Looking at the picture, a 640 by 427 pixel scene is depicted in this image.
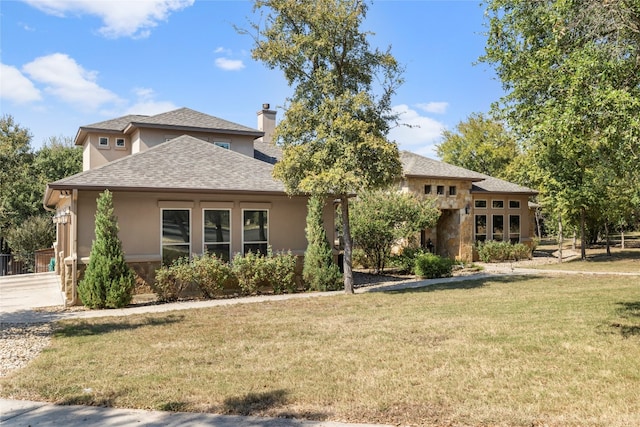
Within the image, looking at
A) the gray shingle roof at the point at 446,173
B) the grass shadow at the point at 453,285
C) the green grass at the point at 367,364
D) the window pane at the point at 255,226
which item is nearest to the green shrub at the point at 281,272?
the window pane at the point at 255,226

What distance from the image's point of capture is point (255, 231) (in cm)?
1560

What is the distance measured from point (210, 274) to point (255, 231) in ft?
8.32

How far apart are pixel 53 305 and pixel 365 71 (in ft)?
36.8

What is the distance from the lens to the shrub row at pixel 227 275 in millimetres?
13281

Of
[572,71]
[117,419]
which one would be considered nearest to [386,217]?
[572,71]

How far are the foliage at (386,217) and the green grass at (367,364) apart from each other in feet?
25.6

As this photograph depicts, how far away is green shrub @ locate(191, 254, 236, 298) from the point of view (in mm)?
13516

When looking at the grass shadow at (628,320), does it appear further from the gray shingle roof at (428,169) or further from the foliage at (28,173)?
the foliage at (28,173)

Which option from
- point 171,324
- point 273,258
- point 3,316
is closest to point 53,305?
point 3,316

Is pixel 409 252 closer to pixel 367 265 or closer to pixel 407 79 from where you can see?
pixel 367 265

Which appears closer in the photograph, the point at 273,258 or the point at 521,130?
the point at 521,130

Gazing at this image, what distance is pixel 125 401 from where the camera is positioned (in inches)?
209

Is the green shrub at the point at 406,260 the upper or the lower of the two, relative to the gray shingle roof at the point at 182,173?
lower

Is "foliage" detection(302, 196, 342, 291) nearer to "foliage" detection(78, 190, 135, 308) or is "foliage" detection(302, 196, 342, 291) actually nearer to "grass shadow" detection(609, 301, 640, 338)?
"foliage" detection(78, 190, 135, 308)
